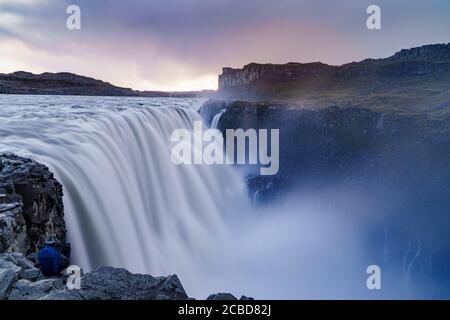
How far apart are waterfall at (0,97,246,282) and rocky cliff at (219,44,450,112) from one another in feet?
90.8

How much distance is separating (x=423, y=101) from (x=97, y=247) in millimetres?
35914

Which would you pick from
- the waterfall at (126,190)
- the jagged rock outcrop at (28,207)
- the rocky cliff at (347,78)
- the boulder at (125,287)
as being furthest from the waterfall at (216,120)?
the boulder at (125,287)

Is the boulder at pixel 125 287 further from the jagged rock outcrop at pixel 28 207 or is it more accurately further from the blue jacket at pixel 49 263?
the jagged rock outcrop at pixel 28 207

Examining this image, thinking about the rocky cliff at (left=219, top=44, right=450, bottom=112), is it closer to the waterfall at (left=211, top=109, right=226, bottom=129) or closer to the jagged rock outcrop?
the waterfall at (left=211, top=109, right=226, bottom=129)

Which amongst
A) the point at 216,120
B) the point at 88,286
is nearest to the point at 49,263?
the point at 88,286

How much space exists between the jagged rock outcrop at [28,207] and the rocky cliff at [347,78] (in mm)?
39455

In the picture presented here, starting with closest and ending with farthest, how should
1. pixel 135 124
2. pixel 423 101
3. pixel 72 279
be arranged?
pixel 72 279 → pixel 135 124 → pixel 423 101

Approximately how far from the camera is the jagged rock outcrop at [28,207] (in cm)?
805

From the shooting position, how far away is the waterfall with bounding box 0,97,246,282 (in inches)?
512

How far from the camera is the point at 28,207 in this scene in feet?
31.1

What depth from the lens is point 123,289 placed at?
636cm

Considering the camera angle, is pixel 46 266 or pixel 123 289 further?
pixel 46 266

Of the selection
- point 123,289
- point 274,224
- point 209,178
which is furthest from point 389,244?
point 123,289
